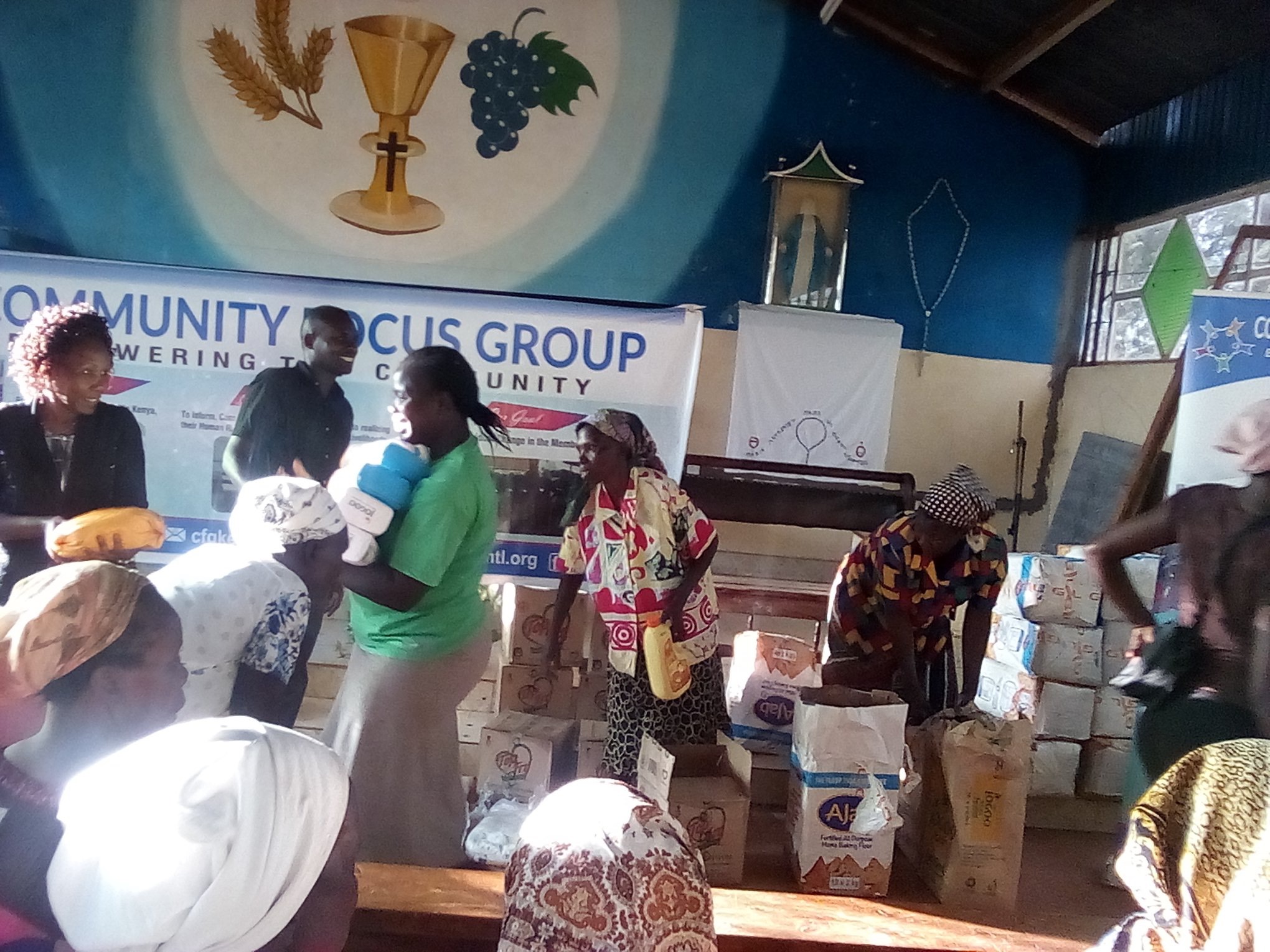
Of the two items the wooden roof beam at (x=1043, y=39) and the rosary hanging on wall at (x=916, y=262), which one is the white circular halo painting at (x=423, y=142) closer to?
the rosary hanging on wall at (x=916, y=262)

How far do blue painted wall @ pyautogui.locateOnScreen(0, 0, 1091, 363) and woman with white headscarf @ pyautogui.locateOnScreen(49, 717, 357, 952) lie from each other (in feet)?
13.1

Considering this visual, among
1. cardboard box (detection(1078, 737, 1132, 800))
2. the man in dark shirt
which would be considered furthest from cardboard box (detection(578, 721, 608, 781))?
cardboard box (detection(1078, 737, 1132, 800))

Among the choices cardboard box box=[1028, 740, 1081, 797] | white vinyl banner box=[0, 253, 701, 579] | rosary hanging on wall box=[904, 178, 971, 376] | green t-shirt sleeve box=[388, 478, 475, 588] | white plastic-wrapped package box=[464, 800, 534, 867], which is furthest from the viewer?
rosary hanging on wall box=[904, 178, 971, 376]

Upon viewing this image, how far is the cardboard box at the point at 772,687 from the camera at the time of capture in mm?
2637

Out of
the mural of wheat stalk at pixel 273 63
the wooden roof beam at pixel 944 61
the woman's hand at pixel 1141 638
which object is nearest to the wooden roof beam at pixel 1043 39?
the wooden roof beam at pixel 944 61

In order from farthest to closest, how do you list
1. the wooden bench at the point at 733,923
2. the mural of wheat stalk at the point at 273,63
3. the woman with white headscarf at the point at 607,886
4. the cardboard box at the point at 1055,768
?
the mural of wheat stalk at the point at 273,63 < the cardboard box at the point at 1055,768 < the wooden bench at the point at 733,923 < the woman with white headscarf at the point at 607,886

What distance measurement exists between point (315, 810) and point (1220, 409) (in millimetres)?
2569

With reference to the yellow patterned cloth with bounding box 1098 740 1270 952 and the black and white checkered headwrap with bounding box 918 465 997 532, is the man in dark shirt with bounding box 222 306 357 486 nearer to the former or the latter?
the black and white checkered headwrap with bounding box 918 465 997 532

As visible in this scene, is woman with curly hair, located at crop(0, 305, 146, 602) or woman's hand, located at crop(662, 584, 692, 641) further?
woman's hand, located at crop(662, 584, 692, 641)

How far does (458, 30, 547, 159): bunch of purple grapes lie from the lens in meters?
4.59

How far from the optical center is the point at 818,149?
15.3 ft

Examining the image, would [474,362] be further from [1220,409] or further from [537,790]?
[1220,409]

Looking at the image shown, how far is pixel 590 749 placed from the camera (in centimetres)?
255

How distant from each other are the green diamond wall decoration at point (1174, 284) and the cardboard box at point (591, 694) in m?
3.14
